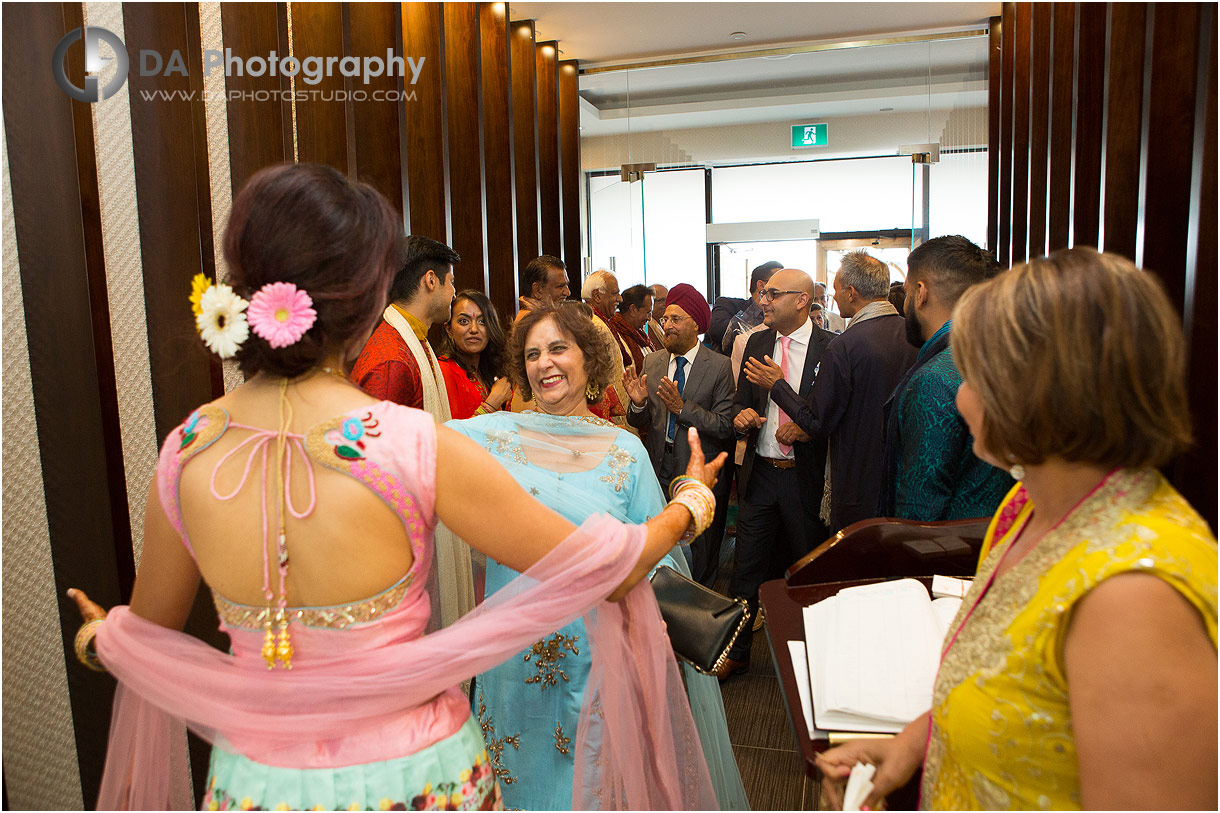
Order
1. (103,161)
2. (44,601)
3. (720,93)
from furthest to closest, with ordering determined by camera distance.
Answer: (720,93) < (103,161) < (44,601)

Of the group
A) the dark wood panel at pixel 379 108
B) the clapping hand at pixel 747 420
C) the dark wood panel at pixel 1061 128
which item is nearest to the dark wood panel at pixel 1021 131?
the dark wood panel at pixel 1061 128

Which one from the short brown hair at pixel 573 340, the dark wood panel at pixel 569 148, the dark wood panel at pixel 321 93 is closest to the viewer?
the short brown hair at pixel 573 340

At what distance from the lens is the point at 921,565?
157cm

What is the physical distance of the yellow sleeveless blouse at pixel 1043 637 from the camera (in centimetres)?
79

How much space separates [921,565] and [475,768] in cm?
90

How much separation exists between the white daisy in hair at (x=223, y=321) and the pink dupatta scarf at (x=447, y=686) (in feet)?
1.44

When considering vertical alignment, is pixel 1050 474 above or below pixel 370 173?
below

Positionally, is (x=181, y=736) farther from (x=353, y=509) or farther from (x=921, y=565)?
(x=921, y=565)

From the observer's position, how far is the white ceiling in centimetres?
538

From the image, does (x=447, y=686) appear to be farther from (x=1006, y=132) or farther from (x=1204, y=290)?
(x=1006, y=132)

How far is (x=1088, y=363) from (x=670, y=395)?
306 cm

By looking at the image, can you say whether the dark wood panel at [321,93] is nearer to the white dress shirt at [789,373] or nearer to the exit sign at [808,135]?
the white dress shirt at [789,373]

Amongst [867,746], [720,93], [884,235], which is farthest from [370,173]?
[884,235]

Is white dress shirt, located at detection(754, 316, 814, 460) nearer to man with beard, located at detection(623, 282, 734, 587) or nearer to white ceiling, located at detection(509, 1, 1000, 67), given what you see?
man with beard, located at detection(623, 282, 734, 587)
